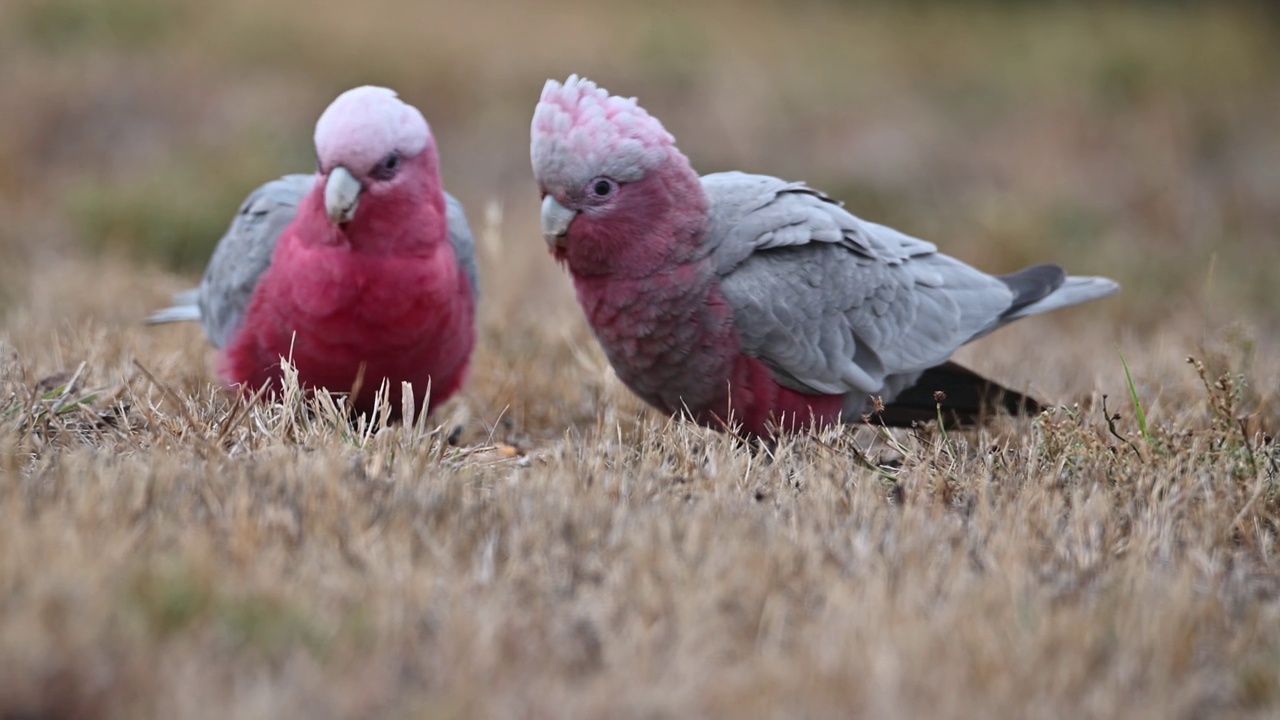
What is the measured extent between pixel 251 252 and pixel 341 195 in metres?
0.84

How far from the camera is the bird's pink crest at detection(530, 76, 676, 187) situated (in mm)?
3604

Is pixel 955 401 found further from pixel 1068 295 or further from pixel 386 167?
pixel 386 167

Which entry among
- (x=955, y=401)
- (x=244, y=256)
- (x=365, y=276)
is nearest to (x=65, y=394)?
(x=365, y=276)

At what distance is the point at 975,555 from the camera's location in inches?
111

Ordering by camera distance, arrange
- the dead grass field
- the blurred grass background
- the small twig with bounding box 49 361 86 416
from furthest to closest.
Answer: the blurred grass background < the small twig with bounding box 49 361 86 416 < the dead grass field

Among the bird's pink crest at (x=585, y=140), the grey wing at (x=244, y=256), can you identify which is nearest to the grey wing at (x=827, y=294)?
the bird's pink crest at (x=585, y=140)

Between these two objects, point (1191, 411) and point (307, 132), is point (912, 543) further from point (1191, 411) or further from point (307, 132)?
point (307, 132)

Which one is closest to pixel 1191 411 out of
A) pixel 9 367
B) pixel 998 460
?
pixel 998 460

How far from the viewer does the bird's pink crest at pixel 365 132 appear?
3684mm

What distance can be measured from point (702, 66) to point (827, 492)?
8.15 metres

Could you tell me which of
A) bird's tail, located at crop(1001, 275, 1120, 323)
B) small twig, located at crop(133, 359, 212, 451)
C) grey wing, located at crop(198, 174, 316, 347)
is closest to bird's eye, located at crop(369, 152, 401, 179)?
grey wing, located at crop(198, 174, 316, 347)

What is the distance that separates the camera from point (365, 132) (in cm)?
369

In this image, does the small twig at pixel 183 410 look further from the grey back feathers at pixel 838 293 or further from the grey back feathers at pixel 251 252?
the grey back feathers at pixel 838 293

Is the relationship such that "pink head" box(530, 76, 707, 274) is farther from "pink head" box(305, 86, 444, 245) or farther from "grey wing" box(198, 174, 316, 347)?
"grey wing" box(198, 174, 316, 347)
